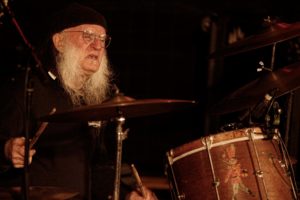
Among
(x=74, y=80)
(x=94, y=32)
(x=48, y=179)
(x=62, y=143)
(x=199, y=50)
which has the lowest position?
(x=48, y=179)

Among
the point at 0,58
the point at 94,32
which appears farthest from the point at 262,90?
the point at 0,58

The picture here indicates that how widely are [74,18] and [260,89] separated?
128cm

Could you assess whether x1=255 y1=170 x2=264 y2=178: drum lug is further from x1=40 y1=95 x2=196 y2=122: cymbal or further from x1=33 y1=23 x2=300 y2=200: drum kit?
x1=40 y1=95 x2=196 y2=122: cymbal

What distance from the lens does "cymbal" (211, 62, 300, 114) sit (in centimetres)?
293

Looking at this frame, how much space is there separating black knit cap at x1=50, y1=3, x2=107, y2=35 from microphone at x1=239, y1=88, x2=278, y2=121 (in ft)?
3.68

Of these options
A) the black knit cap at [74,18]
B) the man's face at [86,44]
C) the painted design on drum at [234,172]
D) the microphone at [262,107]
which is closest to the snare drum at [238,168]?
the painted design on drum at [234,172]

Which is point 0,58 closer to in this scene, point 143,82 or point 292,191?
point 143,82

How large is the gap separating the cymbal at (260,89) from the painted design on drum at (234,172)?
0.30 metres

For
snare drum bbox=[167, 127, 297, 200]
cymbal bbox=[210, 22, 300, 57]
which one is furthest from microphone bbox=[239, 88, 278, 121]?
cymbal bbox=[210, 22, 300, 57]

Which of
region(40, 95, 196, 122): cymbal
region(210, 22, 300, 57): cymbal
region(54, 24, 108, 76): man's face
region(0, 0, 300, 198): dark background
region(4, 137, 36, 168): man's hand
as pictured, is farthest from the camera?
region(0, 0, 300, 198): dark background

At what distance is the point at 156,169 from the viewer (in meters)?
5.99

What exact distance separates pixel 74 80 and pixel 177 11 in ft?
9.27

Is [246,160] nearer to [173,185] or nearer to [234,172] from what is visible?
[234,172]

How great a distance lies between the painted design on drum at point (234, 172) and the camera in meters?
2.82
